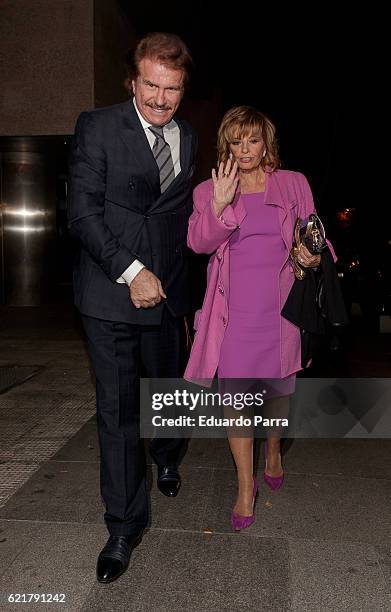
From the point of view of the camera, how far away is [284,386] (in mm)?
3443

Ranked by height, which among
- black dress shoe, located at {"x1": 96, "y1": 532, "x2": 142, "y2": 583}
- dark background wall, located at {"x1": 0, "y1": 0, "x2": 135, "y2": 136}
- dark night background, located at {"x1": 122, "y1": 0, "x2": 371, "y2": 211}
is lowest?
black dress shoe, located at {"x1": 96, "y1": 532, "x2": 142, "y2": 583}

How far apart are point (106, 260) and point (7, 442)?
2.40m

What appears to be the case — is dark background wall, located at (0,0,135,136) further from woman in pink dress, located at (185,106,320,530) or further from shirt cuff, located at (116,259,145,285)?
shirt cuff, located at (116,259,145,285)

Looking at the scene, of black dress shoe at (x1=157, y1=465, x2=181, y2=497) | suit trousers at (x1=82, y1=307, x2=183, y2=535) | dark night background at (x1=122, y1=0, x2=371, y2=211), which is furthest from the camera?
dark night background at (x1=122, y1=0, x2=371, y2=211)

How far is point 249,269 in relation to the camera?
10.4ft

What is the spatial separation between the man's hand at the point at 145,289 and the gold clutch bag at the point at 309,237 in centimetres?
77

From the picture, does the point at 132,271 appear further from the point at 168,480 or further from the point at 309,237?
the point at 168,480

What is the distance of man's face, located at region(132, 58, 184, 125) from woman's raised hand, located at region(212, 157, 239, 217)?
1.10ft

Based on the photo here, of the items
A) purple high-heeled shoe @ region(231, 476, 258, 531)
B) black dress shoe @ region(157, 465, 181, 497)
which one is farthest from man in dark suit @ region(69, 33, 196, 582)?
black dress shoe @ region(157, 465, 181, 497)

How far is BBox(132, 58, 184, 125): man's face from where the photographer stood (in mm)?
2691

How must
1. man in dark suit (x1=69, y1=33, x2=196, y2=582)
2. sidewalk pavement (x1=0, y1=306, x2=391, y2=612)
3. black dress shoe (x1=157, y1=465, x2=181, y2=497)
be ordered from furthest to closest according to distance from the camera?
1. black dress shoe (x1=157, y1=465, x2=181, y2=497)
2. man in dark suit (x1=69, y1=33, x2=196, y2=582)
3. sidewalk pavement (x1=0, y1=306, x2=391, y2=612)

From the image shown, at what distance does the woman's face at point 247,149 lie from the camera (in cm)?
313

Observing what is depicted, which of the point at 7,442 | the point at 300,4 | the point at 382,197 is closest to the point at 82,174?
the point at 7,442

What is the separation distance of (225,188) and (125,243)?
50 centimetres
